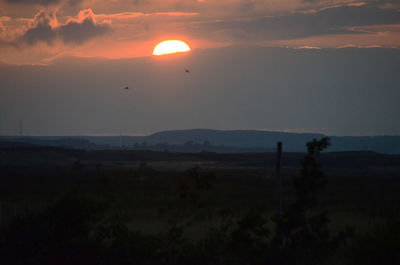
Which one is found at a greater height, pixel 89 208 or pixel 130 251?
pixel 89 208

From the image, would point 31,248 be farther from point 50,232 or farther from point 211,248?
point 211,248

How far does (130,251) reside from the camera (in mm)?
13266

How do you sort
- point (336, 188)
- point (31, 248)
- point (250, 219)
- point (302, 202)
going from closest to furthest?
point (31, 248) → point (250, 219) → point (302, 202) → point (336, 188)

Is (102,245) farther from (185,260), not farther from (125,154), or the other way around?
(125,154)

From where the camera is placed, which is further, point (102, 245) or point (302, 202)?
point (302, 202)

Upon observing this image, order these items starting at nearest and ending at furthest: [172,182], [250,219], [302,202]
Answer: [250,219] < [302,202] < [172,182]

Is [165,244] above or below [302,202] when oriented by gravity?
below

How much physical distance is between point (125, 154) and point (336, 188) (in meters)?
71.3

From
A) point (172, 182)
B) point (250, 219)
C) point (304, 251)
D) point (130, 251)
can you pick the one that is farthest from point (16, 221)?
point (172, 182)

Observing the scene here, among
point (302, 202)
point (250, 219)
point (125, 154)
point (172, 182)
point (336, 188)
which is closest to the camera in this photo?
point (250, 219)

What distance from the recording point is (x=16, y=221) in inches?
534

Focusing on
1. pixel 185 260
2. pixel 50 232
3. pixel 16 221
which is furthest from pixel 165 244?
pixel 16 221

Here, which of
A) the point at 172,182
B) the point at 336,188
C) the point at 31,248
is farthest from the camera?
the point at 172,182

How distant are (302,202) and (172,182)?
28.1 meters
